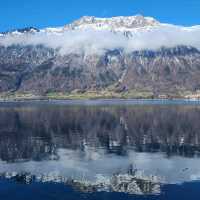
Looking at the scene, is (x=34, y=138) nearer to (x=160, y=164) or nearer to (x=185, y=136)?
(x=185, y=136)

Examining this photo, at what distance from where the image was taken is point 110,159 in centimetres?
10538

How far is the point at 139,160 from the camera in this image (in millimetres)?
103250

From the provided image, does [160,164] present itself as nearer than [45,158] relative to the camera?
Yes

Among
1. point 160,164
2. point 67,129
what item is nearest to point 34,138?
point 67,129

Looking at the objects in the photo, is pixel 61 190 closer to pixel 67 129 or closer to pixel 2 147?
pixel 2 147

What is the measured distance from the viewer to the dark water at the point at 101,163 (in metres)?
73.2

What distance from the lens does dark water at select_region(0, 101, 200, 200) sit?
7319 centimetres

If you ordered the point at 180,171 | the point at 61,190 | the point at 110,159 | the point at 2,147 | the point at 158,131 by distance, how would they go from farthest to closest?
the point at 158,131, the point at 2,147, the point at 110,159, the point at 180,171, the point at 61,190

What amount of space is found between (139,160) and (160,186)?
90.5ft

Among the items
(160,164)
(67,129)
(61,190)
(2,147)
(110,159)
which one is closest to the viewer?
(61,190)

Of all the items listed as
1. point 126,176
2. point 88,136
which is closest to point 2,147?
point 88,136

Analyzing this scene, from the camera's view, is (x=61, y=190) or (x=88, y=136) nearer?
(x=61, y=190)

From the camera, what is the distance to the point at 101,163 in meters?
99.9

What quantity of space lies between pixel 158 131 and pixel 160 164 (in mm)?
67783
